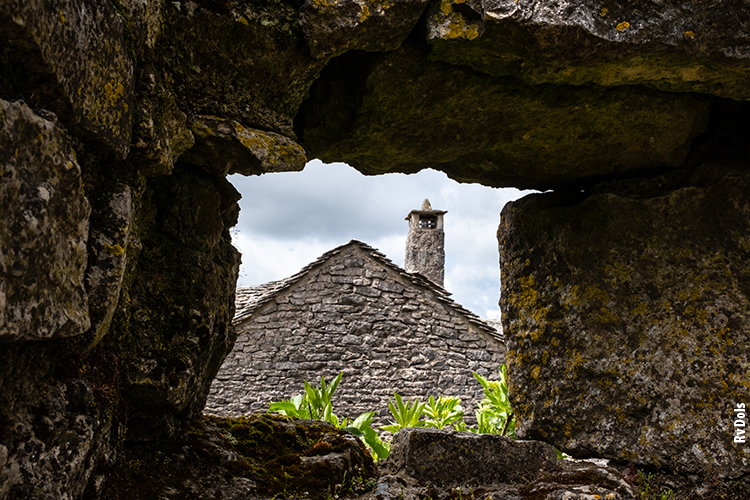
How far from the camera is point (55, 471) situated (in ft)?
4.38

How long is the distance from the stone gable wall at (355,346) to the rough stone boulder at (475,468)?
22.4 ft

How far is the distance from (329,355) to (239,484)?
7.61 meters

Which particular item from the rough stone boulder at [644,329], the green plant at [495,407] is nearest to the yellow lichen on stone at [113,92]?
the rough stone boulder at [644,329]

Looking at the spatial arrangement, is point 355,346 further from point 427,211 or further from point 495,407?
point 427,211

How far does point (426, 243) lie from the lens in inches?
1049

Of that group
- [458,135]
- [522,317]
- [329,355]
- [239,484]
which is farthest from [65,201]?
[329,355]

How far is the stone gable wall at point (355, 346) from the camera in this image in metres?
9.46

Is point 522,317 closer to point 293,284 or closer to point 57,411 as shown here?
point 57,411

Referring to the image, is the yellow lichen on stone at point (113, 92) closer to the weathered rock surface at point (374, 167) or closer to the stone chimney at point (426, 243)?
the weathered rock surface at point (374, 167)

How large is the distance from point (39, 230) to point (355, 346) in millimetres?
8774

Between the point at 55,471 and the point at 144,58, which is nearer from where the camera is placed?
the point at 55,471

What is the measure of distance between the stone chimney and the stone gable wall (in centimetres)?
1579

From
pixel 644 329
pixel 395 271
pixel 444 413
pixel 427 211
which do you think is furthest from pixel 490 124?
pixel 427 211

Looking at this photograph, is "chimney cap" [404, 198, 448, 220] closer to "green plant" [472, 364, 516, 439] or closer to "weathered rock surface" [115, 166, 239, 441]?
"green plant" [472, 364, 516, 439]
